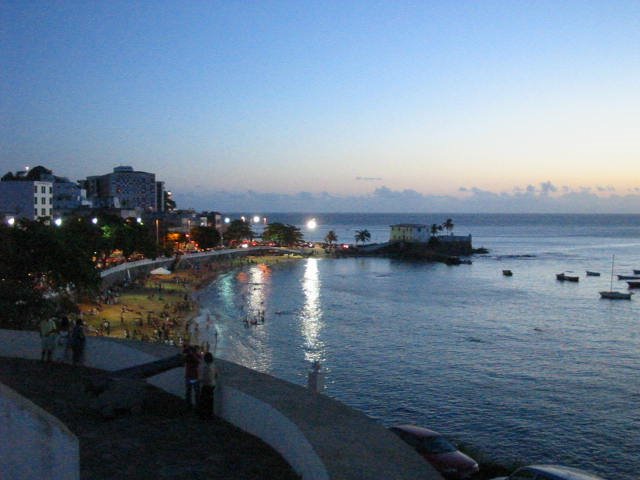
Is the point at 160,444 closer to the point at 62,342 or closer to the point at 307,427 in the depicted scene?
the point at 307,427

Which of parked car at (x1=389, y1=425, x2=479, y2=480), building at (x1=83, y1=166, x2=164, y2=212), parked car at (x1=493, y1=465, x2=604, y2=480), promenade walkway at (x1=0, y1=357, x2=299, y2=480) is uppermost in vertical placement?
building at (x1=83, y1=166, x2=164, y2=212)

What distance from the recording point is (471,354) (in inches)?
1412

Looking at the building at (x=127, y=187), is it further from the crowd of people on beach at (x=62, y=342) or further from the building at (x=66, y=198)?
the crowd of people on beach at (x=62, y=342)

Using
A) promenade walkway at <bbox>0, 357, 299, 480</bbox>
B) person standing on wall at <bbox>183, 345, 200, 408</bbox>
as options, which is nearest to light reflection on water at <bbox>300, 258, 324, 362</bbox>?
person standing on wall at <bbox>183, 345, 200, 408</bbox>

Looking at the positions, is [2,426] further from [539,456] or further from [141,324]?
[141,324]

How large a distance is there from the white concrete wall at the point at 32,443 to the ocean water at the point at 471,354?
17728mm

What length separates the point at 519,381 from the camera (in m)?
30.2

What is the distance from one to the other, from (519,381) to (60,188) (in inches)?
3431

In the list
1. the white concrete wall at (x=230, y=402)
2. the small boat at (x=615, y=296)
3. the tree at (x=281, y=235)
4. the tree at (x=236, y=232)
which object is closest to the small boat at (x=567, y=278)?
the small boat at (x=615, y=296)

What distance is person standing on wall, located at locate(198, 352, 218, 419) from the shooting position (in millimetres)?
8820

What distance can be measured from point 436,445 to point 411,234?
112 metres

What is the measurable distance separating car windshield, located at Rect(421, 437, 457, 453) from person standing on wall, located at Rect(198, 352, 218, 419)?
8300 mm

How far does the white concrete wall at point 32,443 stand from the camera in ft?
17.9

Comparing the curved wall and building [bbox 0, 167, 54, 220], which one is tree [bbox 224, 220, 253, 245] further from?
the curved wall
